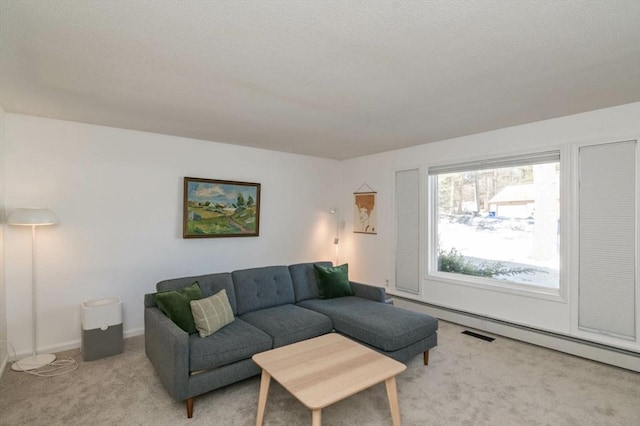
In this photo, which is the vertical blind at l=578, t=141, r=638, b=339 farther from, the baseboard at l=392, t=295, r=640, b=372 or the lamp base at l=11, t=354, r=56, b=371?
the lamp base at l=11, t=354, r=56, b=371

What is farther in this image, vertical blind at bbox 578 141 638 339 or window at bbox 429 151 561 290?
window at bbox 429 151 561 290

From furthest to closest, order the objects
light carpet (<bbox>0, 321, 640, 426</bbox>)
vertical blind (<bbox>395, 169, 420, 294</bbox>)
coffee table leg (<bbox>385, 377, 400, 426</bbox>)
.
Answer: vertical blind (<bbox>395, 169, 420, 294</bbox>) → light carpet (<bbox>0, 321, 640, 426</bbox>) → coffee table leg (<bbox>385, 377, 400, 426</bbox>)

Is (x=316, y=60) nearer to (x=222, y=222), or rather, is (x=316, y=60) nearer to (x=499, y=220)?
(x=222, y=222)

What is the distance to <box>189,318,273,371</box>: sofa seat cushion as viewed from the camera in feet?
7.77

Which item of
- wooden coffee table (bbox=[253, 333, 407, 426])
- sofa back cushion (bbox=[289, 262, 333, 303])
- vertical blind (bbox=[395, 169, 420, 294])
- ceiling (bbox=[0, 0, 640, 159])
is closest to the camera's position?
ceiling (bbox=[0, 0, 640, 159])

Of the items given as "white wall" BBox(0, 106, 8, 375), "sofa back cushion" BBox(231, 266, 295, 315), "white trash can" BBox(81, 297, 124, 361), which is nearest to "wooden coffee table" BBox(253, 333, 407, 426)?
"sofa back cushion" BBox(231, 266, 295, 315)

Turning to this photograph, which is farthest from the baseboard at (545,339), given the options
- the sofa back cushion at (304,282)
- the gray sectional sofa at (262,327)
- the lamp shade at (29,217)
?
the lamp shade at (29,217)

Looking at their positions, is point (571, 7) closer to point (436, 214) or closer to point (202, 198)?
point (436, 214)

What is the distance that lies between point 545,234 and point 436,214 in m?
1.32

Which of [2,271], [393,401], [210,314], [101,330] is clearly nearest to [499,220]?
[393,401]

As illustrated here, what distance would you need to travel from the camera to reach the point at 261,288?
3590 millimetres

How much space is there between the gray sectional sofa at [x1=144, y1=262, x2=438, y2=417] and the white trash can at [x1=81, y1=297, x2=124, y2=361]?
0.55 m

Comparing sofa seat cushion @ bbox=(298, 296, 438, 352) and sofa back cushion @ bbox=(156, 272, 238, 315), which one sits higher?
sofa back cushion @ bbox=(156, 272, 238, 315)

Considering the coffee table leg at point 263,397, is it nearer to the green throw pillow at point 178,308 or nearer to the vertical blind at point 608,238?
the green throw pillow at point 178,308
